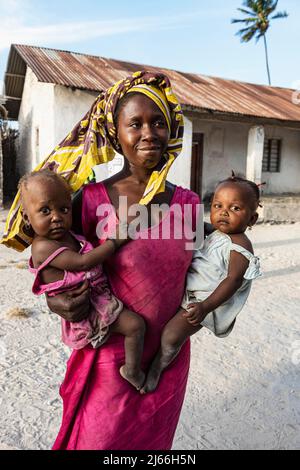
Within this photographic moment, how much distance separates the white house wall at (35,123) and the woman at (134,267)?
27.1 feet

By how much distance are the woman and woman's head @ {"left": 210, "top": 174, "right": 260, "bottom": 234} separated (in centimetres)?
9

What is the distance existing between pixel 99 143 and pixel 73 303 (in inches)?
19.9

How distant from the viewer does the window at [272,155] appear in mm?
13516

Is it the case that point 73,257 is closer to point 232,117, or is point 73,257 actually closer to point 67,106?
point 67,106

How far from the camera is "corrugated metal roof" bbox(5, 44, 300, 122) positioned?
29.4ft

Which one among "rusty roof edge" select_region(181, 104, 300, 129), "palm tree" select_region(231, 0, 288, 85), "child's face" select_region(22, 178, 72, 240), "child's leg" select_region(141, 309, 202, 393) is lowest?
"child's leg" select_region(141, 309, 202, 393)

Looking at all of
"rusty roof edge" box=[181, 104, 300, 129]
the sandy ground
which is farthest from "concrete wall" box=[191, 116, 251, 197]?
the sandy ground

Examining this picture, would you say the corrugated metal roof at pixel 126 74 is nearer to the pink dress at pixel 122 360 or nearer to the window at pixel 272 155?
the window at pixel 272 155

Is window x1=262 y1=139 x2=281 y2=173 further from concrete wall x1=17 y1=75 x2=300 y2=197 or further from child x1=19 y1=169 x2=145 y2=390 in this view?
child x1=19 y1=169 x2=145 y2=390

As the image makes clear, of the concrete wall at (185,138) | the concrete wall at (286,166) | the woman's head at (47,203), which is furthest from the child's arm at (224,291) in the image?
the concrete wall at (286,166)

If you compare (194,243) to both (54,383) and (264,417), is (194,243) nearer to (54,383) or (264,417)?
(264,417)

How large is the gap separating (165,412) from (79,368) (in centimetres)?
34

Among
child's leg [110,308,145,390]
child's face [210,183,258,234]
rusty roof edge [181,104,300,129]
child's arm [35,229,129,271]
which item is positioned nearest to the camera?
child's arm [35,229,129,271]
